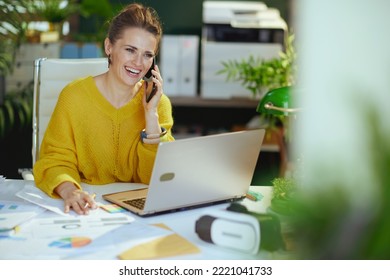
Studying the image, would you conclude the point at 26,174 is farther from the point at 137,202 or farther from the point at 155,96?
the point at 137,202

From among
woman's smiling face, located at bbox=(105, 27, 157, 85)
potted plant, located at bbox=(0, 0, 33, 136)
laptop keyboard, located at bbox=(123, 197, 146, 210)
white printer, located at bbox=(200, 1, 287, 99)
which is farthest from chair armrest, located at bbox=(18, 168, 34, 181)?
white printer, located at bbox=(200, 1, 287, 99)

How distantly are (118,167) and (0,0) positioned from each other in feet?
4.33

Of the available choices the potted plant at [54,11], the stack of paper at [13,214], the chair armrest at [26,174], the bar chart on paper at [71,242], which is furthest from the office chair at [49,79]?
the potted plant at [54,11]

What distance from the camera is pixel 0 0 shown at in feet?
7.72

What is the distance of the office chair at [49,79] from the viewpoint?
1722mm

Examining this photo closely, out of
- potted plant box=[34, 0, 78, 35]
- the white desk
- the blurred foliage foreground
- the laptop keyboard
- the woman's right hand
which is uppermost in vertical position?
potted plant box=[34, 0, 78, 35]

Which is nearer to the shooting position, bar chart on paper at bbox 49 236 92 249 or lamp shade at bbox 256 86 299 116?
bar chart on paper at bbox 49 236 92 249

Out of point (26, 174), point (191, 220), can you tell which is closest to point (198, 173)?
point (191, 220)

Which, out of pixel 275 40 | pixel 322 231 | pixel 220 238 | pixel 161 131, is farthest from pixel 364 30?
pixel 275 40

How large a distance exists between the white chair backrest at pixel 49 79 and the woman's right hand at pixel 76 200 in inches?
25.8

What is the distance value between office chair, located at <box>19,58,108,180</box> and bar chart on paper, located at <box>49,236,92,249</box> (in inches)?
34.9

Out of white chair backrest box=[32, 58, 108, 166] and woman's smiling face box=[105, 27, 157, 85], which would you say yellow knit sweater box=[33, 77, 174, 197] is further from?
white chair backrest box=[32, 58, 108, 166]

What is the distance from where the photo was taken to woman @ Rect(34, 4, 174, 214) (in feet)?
4.47

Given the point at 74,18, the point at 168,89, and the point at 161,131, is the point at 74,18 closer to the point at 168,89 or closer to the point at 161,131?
the point at 168,89
